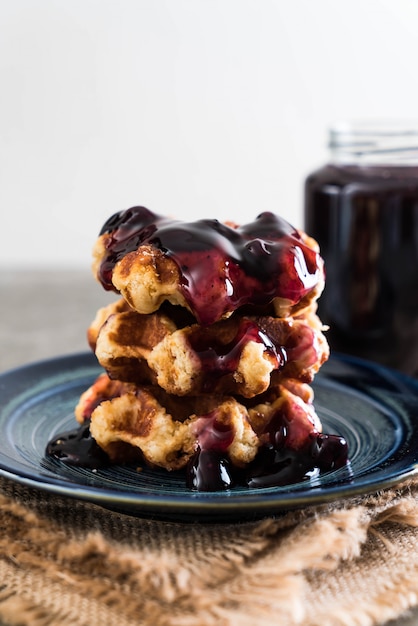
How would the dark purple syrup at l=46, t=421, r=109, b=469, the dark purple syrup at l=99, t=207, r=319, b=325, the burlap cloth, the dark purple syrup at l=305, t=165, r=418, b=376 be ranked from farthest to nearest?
the dark purple syrup at l=305, t=165, r=418, b=376 → the dark purple syrup at l=46, t=421, r=109, b=469 → the dark purple syrup at l=99, t=207, r=319, b=325 → the burlap cloth

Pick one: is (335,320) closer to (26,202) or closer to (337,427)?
(337,427)

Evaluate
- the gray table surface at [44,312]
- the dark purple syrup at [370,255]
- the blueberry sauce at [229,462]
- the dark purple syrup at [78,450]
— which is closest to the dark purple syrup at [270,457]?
the blueberry sauce at [229,462]

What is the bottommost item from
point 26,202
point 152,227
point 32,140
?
point 26,202

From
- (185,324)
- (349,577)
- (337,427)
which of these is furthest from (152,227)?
(349,577)

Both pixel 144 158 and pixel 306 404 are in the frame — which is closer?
pixel 306 404

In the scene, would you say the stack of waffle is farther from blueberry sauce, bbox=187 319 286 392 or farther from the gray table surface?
the gray table surface

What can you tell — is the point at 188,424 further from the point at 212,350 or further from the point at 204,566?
the point at 204,566

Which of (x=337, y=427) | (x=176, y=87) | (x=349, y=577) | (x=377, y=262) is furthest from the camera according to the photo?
(x=176, y=87)

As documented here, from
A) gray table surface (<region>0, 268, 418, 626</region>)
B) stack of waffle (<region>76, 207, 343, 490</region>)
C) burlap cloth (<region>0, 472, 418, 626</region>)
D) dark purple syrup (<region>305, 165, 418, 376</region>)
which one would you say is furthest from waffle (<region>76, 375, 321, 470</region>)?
gray table surface (<region>0, 268, 418, 626</region>)
